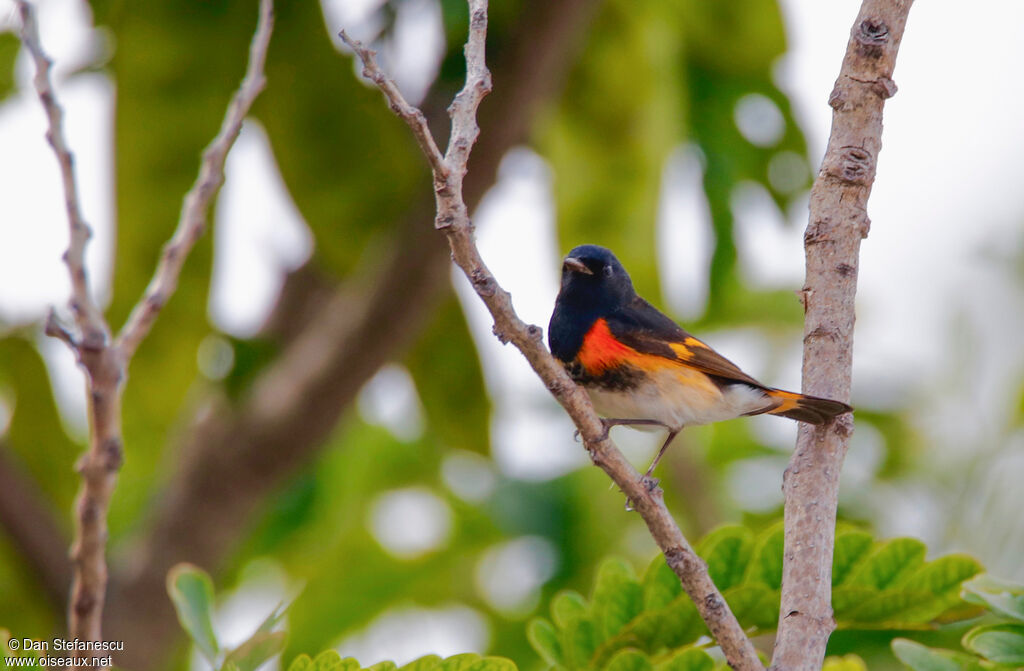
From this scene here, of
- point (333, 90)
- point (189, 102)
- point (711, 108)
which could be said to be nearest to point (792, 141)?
point (711, 108)

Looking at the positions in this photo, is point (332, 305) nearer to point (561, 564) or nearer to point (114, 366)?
point (561, 564)

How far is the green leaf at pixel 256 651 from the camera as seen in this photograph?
1664 millimetres

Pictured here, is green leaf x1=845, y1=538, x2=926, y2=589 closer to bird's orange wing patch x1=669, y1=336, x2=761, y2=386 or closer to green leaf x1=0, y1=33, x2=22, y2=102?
bird's orange wing patch x1=669, y1=336, x2=761, y2=386

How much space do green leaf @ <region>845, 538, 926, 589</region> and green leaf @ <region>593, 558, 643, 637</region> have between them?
40cm

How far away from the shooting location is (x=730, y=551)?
2.03 m

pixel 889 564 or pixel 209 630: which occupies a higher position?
pixel 209 630

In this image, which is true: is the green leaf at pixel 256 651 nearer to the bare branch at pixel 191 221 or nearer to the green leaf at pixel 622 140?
the bare branch at pixel 191 221

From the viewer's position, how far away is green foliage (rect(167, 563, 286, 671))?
1.66 meters

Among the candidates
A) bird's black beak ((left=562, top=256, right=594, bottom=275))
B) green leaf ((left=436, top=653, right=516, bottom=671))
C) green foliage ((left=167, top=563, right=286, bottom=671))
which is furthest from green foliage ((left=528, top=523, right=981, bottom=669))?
bird's black beak ((left=562, top=256, right=594, bottom=275))

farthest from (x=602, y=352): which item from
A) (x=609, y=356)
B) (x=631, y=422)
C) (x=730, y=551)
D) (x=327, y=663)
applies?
(x=327, y=663)

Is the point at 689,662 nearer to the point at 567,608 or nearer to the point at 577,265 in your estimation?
the point at 567,608

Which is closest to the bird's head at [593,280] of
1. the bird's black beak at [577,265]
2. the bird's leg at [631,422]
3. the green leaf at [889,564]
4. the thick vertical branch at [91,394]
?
the bird's black beak at [577,265]

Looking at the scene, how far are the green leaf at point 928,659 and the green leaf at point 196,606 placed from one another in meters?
1.16

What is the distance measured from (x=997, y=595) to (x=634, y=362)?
1339 mm
